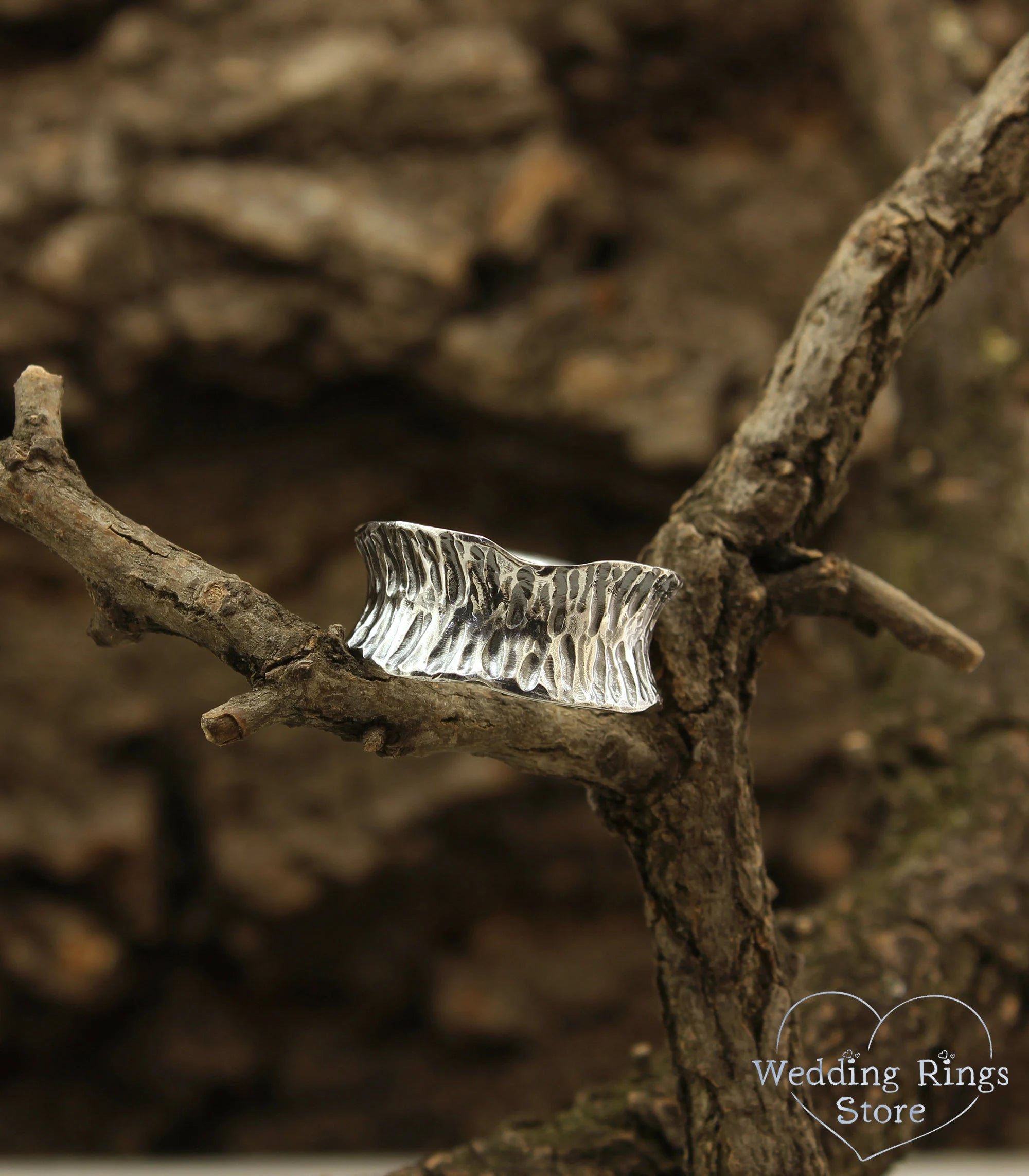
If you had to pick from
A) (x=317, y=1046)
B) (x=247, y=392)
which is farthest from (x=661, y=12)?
(x=317, y=1046)

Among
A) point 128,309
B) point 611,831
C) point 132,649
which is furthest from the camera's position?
point 132,649

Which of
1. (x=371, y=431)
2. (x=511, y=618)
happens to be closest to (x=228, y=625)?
(x=511, y=618)

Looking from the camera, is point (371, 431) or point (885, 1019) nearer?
point (885, 1019)

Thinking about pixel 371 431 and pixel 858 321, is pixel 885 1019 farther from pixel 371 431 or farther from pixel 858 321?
pixel 371 431

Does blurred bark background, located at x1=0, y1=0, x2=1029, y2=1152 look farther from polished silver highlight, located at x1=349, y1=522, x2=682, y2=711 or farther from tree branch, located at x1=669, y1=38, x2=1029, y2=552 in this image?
polished silver highlight, located at x1=349, y1=522, x2=682, y2=711

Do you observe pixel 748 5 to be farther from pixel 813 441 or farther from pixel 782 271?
pixel 813 441

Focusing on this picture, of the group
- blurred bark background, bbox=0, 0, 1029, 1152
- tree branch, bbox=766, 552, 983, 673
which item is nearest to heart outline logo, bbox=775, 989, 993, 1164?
tree branch, bbox=766, 552, 983, 673
